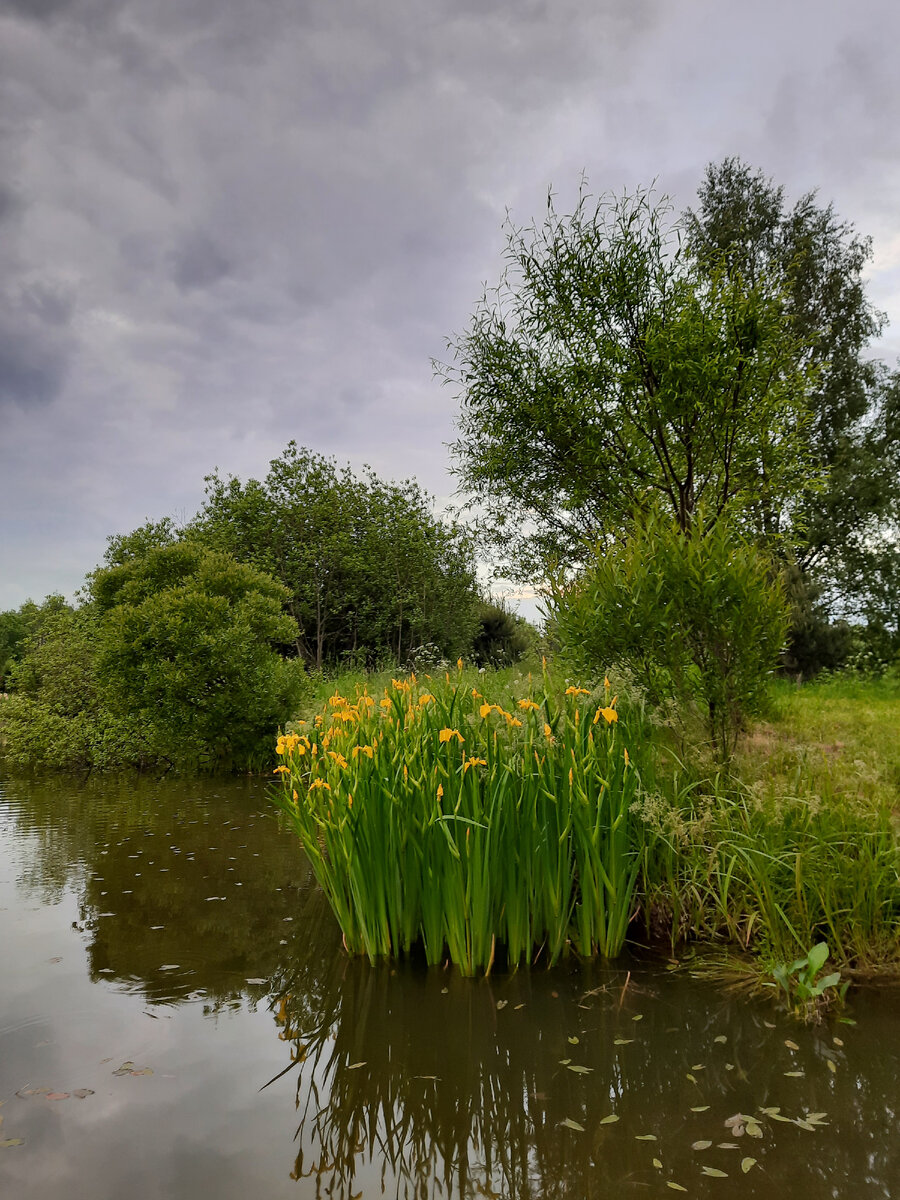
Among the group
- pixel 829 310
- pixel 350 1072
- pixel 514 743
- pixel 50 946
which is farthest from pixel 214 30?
pixel 829 310

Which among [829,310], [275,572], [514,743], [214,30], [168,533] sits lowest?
[514,743]

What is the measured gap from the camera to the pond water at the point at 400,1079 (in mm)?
2281

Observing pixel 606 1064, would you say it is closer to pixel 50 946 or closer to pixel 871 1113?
pixel 871 1113

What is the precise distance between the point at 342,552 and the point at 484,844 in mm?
17638

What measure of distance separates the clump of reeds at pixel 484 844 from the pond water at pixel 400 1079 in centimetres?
22

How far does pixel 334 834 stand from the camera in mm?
3963

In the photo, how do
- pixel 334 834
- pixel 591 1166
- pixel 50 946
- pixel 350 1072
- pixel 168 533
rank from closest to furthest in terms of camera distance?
pixel 591 1166, pixel 350 1072, pixel 334 834, pixel 50 946, pixel 168 533

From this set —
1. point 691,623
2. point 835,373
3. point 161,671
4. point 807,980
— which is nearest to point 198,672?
point 161,671

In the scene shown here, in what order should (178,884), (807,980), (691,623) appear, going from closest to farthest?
(807,980), (691,623), (178,884)

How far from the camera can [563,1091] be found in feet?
8.92

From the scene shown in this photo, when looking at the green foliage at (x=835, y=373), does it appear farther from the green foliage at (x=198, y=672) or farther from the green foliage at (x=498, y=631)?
the green foliage at (x=198, y=672)

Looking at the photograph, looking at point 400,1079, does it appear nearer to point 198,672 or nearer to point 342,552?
point 198,672

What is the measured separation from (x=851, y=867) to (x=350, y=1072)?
104 inches

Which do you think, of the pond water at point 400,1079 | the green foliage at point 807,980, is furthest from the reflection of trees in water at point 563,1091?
the green foliage at point 807,980
